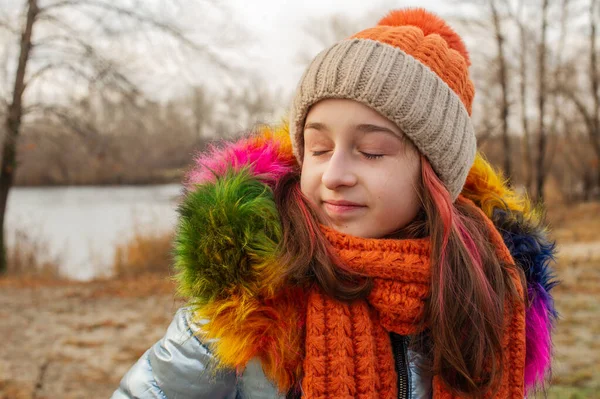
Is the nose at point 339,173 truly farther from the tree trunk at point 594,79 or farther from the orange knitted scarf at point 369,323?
the tree trunk at point 594,79

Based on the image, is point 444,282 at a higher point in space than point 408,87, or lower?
lower

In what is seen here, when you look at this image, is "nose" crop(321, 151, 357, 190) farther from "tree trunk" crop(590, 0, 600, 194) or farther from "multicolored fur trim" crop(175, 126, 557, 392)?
"tree trunk" crop(590, 0, 600, 194)

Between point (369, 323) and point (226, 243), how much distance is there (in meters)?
0.41

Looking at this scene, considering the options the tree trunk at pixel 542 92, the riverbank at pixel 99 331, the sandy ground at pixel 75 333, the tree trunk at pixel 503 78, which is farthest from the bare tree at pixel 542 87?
the sandy ground at pixel 75 333

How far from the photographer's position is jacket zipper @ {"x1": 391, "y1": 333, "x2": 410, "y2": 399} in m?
1.26

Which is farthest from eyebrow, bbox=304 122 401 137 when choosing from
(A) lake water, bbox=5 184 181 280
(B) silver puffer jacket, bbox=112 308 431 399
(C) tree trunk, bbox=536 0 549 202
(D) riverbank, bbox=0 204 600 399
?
(C) tree trunk, bbox=536 0 549 202

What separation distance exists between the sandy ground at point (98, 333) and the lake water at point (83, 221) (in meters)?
1.20

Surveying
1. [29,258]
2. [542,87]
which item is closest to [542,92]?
[542,87]

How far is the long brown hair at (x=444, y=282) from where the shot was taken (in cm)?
123

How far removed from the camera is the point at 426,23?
5.16 feet

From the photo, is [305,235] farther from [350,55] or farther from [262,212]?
[350,55]

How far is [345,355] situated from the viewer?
1169mm

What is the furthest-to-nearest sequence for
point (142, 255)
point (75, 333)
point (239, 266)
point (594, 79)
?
point (594, 79) → point (142, 255) → point (75, 333) → point (239, 266)

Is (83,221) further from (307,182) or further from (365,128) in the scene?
(365,128)
